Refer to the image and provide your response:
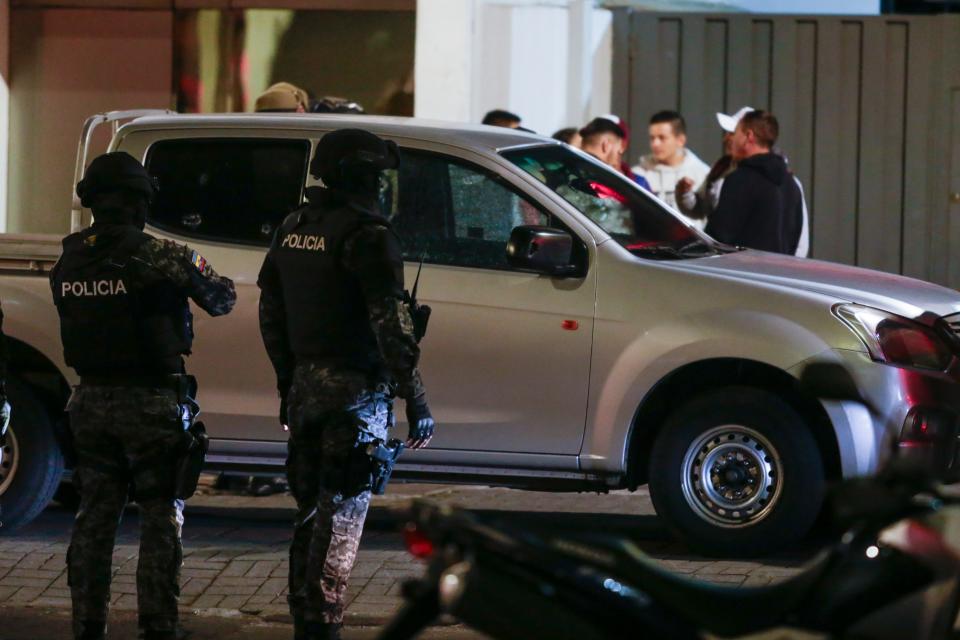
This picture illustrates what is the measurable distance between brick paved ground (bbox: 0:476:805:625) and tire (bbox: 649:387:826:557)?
0.44 feet

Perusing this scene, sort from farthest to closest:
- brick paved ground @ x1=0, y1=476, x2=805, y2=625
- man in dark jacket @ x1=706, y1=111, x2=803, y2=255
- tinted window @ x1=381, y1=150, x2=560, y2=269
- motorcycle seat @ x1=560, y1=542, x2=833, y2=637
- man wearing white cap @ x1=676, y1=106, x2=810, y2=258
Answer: man wearing white cap @ x1=676, y1=106, x2=810, y2=258, man in dark jacket @ x1=706, y1=111, x2=803, y2=255, tinted window @ x1=381, y1=150, x2=560, y2=269, brick paved ground @ x1=0, y1=476, x2=805, y2=625, motorcycle seat @ x1=560, y1=542, x2=833, y2=637

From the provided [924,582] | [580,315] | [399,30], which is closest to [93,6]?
[399,30]

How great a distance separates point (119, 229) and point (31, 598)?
5.82 feet

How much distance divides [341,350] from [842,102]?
7.55 meters

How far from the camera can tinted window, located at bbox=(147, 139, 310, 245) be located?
7.93 m

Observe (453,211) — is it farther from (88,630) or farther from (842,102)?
(842,102)

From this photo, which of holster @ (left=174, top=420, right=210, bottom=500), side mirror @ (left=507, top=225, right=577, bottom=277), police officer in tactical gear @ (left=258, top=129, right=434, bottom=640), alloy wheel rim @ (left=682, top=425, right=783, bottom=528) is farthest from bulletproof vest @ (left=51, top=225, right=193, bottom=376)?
alloy wheel rim @ (left=682, top=425, right=783, bottom=528)

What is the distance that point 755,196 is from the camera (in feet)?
32.5

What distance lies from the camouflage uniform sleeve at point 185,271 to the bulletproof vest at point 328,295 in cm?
29

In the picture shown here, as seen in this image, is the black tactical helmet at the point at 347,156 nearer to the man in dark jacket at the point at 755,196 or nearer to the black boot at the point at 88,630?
the black boot at the point at 88,630

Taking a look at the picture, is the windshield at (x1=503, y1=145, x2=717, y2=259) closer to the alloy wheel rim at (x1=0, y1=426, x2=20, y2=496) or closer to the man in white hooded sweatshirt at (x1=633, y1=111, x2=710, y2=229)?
the alloy wheel rim at (x1=0, y1=426, x2=20, y2=496)

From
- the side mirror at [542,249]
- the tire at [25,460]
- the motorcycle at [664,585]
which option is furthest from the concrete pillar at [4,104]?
the motorcycle at [664,585]

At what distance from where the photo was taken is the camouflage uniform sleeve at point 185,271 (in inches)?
229

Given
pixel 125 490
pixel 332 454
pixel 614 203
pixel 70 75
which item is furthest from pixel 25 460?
pixel 70 75
